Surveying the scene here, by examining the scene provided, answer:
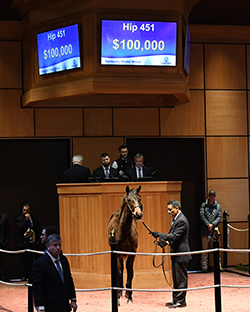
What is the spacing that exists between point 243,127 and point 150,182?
144 inches

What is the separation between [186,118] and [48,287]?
7.04 meters

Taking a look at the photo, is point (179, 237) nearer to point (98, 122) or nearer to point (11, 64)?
point (98, 122)

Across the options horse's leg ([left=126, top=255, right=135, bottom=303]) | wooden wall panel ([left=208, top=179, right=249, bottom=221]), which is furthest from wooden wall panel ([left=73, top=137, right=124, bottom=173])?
horse's leg ([left=126, top=255, right=135, bottom=303])

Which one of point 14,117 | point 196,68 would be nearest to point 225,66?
point 196,68

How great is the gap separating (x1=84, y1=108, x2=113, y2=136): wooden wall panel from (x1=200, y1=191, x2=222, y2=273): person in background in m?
2.42

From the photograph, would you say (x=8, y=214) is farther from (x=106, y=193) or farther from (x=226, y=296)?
(x=226, y=296)

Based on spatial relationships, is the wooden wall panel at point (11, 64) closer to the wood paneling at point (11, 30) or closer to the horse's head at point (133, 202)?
the wood paneling at point (11, 30)

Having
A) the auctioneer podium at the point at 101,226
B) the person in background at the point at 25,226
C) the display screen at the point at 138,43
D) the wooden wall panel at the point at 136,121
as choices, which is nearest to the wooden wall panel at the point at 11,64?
the wooden wall panel at the point at 136,121

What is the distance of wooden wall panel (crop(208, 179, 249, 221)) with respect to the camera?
11.4 m

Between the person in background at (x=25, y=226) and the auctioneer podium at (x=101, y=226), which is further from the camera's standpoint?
the person in background at (x=25, y=226)

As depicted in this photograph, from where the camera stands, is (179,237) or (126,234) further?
(126,234)

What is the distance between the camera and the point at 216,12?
34.8 feet

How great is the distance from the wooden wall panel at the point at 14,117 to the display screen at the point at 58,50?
1253 mm

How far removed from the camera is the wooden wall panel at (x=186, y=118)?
11.2 m
